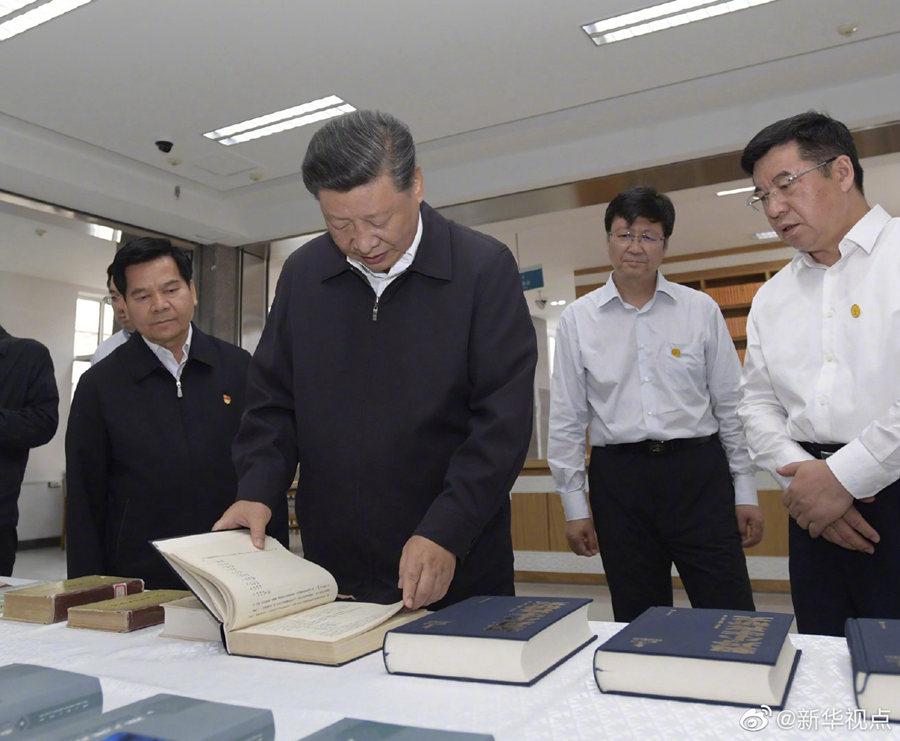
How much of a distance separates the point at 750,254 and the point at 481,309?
7789mm

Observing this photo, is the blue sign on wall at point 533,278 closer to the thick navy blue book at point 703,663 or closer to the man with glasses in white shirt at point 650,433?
the man with glasses in white shirt at point 650,433

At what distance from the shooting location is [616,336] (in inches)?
95.9

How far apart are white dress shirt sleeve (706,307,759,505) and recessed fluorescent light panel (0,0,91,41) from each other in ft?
10.6

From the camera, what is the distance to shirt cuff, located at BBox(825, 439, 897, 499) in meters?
1.37

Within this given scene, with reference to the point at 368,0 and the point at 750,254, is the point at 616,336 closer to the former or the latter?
the point at 368,0

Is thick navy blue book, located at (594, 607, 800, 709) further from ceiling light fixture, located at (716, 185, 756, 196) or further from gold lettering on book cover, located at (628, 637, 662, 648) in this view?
ceiling light fixture, located at (716, 185, 756, 196)

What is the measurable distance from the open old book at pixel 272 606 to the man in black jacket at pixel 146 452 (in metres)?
0.65

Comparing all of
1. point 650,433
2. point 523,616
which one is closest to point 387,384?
point 523,616

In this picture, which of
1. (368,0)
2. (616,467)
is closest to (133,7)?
(368,0)

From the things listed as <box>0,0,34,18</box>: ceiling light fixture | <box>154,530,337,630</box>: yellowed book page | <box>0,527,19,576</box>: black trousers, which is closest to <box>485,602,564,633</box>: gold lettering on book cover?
<box>154,530,337,630</box>: yellowed book page

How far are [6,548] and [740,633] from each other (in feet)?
8.70

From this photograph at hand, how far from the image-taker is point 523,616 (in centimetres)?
88

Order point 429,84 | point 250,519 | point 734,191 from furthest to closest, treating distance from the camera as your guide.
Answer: point 734,191, point 429,84, point 250,519

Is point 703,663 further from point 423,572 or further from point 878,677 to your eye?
point 423,572
